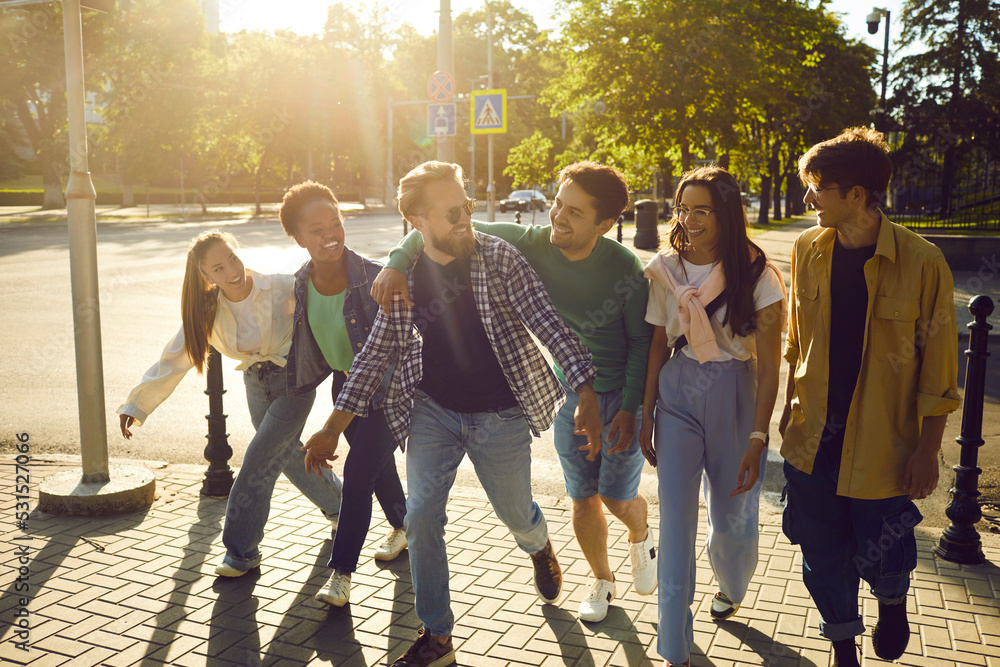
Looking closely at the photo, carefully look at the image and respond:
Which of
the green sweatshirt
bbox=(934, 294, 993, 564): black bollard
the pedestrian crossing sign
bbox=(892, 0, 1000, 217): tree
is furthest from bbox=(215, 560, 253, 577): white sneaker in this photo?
bbox=(892, 0, 1000, 217): tree

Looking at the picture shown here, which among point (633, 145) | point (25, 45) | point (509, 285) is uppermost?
point (25, 45)

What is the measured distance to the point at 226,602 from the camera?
3873 mm

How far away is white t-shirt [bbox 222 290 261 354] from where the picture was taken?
4.13m

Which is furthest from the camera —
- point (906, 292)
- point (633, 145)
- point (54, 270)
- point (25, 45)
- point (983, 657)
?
point (25, 45)

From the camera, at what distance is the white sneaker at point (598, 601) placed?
367 centimetres

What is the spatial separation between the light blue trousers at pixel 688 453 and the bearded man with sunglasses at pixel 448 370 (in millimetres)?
286

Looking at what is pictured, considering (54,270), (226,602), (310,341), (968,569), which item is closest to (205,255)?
(310,341)

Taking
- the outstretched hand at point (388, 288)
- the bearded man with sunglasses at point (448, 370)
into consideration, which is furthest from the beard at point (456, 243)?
the outstretched hand at point (388, 288)

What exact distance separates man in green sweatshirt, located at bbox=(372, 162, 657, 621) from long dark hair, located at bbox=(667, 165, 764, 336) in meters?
0.33

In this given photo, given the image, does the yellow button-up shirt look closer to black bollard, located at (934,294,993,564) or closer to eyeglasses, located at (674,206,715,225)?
eyeglasses, located at (674,206,715,225)

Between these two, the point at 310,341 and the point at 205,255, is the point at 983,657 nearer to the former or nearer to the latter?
the point at 310,341

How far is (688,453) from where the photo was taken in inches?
126

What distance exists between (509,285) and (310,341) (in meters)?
1.17

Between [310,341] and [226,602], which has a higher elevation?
[310,341]
